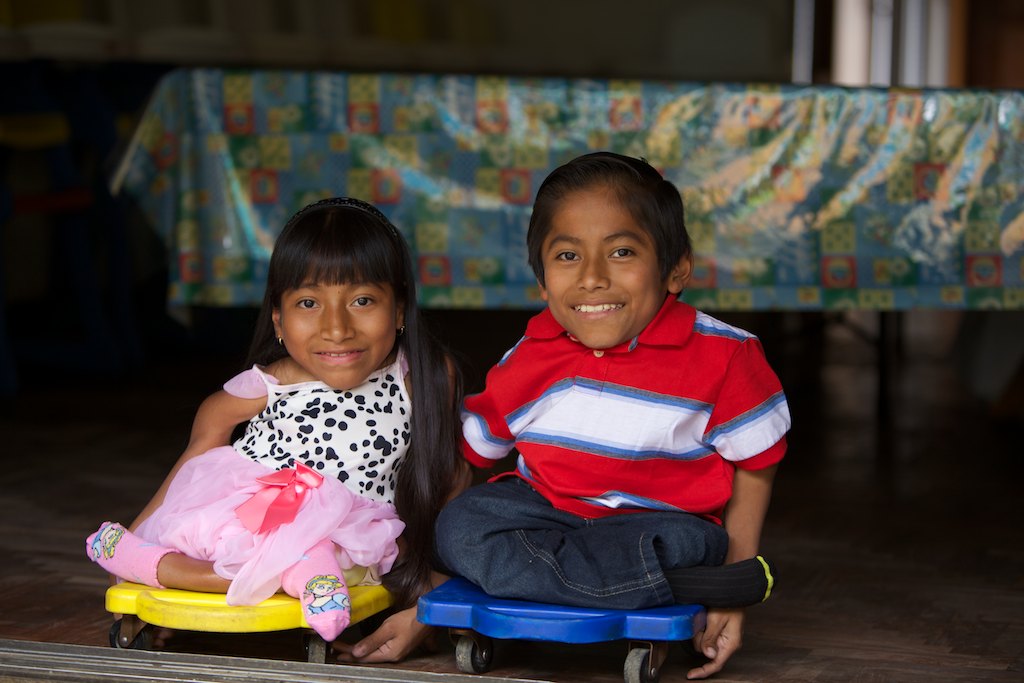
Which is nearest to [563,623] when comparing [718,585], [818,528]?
[718,585]

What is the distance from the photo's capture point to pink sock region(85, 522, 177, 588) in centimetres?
171

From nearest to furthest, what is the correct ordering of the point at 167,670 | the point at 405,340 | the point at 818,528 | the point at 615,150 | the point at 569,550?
the point at 167,670 < the point at 569,550 < the point at 405,340 < the point at 818,528 < the point at 615,150

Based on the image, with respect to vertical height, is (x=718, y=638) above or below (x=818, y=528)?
above

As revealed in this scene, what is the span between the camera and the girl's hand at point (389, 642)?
1.76 metres

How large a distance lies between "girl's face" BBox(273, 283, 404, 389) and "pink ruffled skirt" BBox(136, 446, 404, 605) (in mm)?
154

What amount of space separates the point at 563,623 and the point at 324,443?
17.0 inches

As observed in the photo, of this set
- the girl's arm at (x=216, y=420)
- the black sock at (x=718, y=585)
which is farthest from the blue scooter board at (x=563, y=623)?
the girl's arm at (x=216, y=420)

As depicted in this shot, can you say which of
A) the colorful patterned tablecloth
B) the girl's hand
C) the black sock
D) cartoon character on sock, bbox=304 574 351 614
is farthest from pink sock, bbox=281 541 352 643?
the colorful patterned tablecloth

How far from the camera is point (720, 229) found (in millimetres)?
2707

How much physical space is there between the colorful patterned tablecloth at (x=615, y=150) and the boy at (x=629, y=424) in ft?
3.12

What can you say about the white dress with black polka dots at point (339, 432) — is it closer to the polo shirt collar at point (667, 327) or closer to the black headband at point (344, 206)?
the black headband at point (344, 206)

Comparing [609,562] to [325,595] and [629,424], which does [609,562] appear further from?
[325,595]

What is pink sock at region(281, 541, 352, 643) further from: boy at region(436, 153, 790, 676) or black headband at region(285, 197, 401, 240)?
black headband at region(285, 197, 401, 240)

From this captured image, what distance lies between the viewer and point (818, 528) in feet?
8.44
